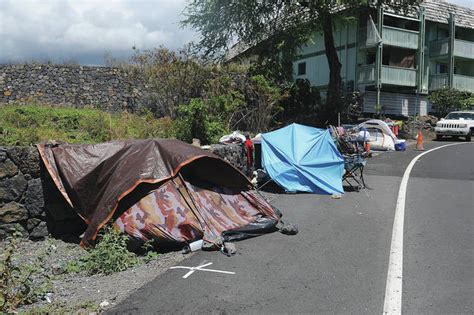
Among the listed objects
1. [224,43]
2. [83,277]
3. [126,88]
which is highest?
[224,43]

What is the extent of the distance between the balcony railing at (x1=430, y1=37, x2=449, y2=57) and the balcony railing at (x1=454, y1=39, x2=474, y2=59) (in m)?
0.67

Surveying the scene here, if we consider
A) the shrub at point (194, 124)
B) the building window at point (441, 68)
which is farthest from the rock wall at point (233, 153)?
the building window at point (441, 68)

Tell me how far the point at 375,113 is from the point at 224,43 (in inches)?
500

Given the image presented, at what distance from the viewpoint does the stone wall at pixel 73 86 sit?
17.5 meters

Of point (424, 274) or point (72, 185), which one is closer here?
point (424, 274)

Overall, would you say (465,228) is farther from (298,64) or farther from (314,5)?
(298,64)

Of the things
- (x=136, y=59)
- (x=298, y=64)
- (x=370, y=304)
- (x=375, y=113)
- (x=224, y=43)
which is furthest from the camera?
(x=298, y=64)

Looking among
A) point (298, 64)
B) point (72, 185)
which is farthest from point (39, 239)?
point (298, 64)

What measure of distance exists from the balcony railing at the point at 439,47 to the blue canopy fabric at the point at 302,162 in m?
31.0

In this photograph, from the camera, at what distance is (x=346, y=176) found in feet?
40.2

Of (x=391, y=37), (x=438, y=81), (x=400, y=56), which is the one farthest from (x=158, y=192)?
(x=438, y=81)

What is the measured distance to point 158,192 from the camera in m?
7.37

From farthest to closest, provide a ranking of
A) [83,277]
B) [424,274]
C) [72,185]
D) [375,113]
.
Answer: [375,113], [72,185], [83,277], [424,274]

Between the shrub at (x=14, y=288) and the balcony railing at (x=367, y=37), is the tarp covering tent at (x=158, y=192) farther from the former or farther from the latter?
the balcony railing at (x=367, y=37)
